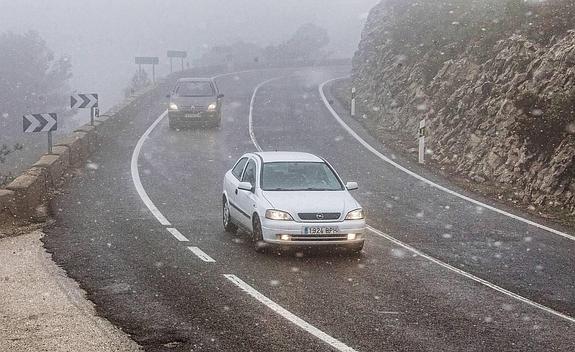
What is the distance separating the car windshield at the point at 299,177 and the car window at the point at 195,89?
639 inches

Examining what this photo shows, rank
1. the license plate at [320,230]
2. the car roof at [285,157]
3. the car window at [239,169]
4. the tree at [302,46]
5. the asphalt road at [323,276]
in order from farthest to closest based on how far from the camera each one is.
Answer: the tree at [302,46] → the car window at [239,169] → the car roof at [285,157] → the license plate at [320,230] → the asphalt road at [323,276]

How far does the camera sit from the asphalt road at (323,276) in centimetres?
755

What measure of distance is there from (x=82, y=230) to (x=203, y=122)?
1520cm

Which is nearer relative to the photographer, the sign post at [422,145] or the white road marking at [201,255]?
the white road marking at [201,255]

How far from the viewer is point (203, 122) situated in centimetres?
2748

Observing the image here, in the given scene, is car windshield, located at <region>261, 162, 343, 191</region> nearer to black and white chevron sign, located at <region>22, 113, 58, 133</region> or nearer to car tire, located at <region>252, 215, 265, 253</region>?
car tire, located at <region>252, 215, 265, 253</region>

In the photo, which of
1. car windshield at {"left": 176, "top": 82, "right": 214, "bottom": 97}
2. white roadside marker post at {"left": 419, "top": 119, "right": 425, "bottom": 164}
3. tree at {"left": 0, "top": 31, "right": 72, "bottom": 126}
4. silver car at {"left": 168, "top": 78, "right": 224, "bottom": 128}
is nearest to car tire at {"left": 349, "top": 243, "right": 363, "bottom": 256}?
white roadside marker post at {"left": 419, "top": 119, "right": 425, "bottom": 164}

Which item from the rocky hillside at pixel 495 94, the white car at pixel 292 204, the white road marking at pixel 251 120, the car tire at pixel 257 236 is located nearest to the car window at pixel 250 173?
the white car at pixel 292 204

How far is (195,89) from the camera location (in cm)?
2844

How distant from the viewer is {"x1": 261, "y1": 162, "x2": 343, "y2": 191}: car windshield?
1178 centimetres

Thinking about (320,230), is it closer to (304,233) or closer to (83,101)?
(304,233)

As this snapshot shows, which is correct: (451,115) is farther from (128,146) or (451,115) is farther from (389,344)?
(389,344)

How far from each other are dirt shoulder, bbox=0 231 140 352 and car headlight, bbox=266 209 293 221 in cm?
303

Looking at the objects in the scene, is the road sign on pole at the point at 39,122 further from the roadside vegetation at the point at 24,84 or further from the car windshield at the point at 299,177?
the roadside vegetation at the point at 24,84
